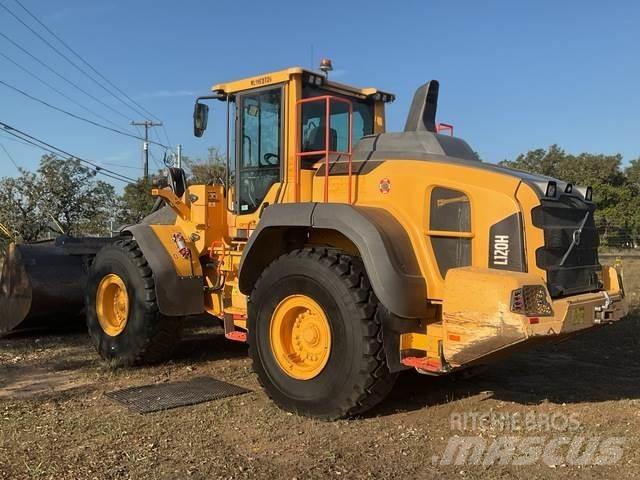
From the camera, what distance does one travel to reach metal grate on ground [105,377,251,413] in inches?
209

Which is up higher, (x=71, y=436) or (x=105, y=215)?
(x=105, y=215)

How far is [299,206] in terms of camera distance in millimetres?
5082

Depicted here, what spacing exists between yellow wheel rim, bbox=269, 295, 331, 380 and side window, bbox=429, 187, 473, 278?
1013mm

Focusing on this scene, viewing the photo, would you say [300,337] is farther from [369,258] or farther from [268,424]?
[369,258]

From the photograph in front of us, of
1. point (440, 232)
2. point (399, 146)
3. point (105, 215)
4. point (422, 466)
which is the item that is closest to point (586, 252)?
point (440, 232)

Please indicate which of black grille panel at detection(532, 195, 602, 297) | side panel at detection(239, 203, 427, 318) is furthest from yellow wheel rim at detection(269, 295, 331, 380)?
black grille panel at detection(532, 195, 602, 297)

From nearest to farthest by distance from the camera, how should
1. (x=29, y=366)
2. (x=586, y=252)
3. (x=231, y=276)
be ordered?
(x=586, y=252)
(x=231, y=276)
(x=29, y=366)

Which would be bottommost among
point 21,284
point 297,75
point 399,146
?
point 21,284

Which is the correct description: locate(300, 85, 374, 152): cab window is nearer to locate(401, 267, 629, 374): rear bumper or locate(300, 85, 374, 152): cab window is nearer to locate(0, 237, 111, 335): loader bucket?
locate(401, 267, 629, 374): rear bumper

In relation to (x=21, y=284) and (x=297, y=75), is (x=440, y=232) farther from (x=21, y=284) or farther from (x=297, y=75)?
(x=21, y=284)

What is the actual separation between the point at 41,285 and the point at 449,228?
5732 mm

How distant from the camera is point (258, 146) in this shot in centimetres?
626

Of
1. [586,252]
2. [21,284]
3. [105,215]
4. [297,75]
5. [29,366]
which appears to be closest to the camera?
[586,252]

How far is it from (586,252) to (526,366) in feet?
7.30
